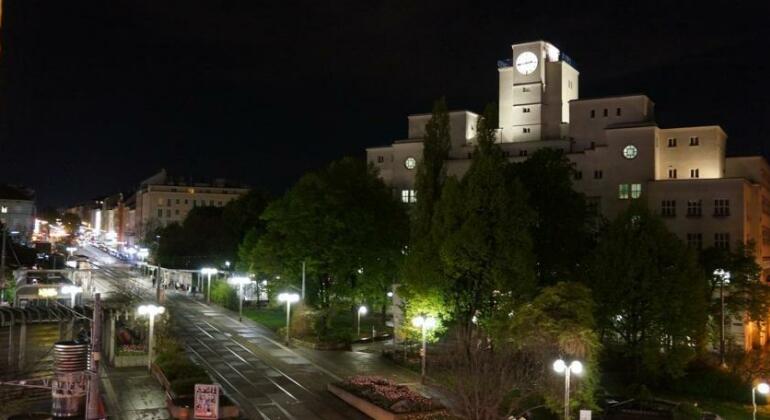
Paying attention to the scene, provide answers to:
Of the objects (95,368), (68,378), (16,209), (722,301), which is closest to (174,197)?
(16,209)

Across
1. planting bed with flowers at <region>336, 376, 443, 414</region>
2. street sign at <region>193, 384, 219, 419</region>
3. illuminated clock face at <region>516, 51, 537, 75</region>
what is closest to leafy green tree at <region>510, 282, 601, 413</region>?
planting bed with flowers at <region>336, 376, 443, 414</region>

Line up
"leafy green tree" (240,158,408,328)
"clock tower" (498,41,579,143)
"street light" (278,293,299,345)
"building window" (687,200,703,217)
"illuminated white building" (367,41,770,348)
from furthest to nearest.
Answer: "clock tower" (498,41,579,143)
"building window" (687,200,703,217)
"illuminated white building" (367,41,770,348)
"leafy green tree" (240,158,408,328)
"street light" (278,293,299,345)

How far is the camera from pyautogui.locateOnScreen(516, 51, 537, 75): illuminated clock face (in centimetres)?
7344

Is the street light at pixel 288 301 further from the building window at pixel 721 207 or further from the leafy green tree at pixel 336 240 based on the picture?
the building window at pixel 721 207

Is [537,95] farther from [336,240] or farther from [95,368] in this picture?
[95,368]

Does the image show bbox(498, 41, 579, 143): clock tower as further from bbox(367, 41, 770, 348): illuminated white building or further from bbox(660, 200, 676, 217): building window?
bbox(660, 200, 676, 217): building window

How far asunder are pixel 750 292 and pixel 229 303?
44987mm

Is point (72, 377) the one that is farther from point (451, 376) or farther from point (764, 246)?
point (764, 246)

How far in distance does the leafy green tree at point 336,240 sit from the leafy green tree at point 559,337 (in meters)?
20.6

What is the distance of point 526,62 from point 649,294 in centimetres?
4151

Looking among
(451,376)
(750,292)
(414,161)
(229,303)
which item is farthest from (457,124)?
(451,376)

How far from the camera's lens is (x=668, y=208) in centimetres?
5588

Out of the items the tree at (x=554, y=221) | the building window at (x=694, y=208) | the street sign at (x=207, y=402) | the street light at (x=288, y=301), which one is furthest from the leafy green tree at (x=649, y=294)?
the street sign at (x=207, y=402)

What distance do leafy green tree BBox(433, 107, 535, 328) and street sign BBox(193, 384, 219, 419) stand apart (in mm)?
16342
